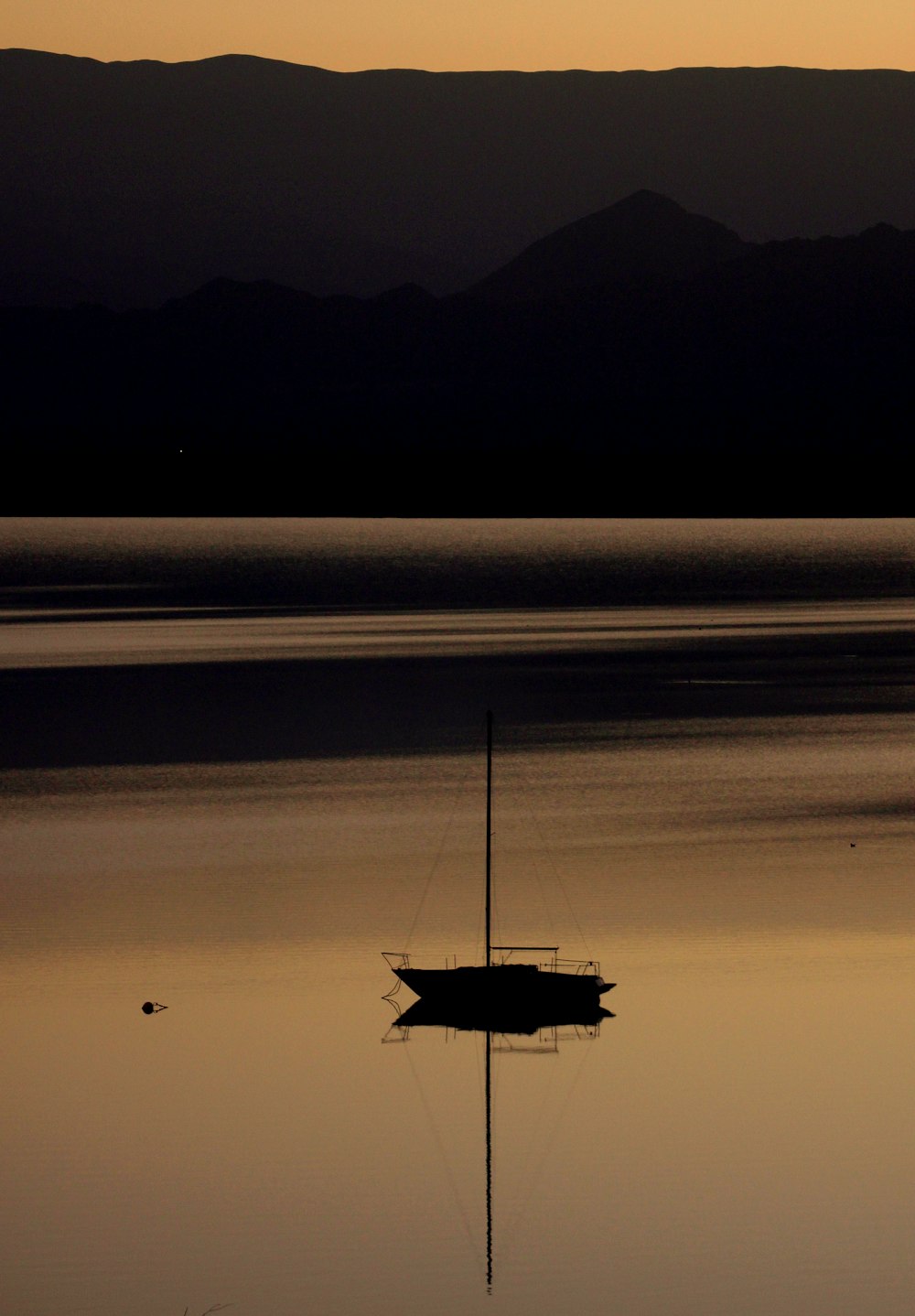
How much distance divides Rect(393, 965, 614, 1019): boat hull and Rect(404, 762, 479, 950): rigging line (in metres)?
4.48

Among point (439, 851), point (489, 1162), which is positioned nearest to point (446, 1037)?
point (489, 1162)

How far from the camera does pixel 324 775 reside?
57.5m

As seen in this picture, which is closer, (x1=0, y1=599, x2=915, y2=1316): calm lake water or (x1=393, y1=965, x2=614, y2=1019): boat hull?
(x1=0, y1=599, x2=915, y2=1316): calm lake water

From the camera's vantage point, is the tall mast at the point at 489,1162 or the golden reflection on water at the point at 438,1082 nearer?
the golden reflection on water at the point at 438,1082

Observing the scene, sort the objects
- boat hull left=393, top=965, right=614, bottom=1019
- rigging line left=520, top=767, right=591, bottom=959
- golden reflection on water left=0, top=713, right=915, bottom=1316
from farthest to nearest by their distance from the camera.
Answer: rigging line left=520, top=767, right=591, bottom=959 → boat hull left=393, top=965, right=614, bottom=1019 → golden reflection on water left=0, top=713, right=915, bottom=1316

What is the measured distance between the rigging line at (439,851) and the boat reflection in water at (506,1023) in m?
4.69

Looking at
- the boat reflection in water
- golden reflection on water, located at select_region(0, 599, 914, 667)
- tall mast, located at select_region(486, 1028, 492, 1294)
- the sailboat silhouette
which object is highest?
golden reflection on water, located at select_region(0, 599, 914, 667)

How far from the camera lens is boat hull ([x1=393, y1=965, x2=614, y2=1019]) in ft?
92.9

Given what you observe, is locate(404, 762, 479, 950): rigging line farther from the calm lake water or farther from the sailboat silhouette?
the sailboat silhouette

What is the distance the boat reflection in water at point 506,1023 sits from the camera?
1093 inches

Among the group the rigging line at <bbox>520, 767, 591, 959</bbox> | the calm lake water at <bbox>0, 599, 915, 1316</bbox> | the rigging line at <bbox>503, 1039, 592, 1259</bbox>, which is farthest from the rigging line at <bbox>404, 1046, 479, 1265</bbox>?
the rigging line at <bbox>520, 767, 591, 959</bbox>

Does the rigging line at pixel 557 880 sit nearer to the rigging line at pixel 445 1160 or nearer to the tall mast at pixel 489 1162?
the tall mast at pixel 489 1162

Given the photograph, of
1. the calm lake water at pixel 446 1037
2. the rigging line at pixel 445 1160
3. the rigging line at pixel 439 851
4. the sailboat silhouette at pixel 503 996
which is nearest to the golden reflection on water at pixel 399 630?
the calm lake water at pixel 446 1037

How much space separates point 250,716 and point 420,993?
4491 centimetres
